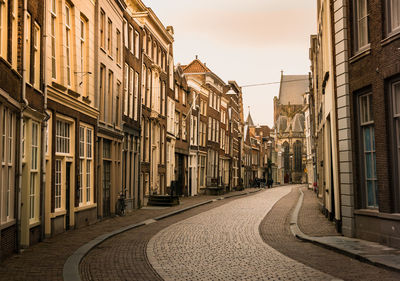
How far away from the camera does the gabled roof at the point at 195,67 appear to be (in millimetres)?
52875

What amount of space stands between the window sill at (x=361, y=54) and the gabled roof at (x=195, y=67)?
3896 cm

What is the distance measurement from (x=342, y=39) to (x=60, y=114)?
8688 mm

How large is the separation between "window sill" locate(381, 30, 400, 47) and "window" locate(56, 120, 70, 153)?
383 inches

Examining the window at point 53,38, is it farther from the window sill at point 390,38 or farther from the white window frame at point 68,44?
the window sill at point 390,38

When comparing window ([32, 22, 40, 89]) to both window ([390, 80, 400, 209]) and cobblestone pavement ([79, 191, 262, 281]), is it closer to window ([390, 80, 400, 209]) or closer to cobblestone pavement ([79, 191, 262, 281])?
cobblestone pavement ([79, 191, 262, 281])

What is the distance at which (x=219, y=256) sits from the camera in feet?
38.6

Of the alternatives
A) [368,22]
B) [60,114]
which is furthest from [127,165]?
[368,22]

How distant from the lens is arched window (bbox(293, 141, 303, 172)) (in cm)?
11189

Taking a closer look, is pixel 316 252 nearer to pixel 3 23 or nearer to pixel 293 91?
pixel 3 23

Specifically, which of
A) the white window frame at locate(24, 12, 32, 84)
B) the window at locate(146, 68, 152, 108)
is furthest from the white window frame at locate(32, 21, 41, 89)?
the window at locate(146, 68, 152, 108)

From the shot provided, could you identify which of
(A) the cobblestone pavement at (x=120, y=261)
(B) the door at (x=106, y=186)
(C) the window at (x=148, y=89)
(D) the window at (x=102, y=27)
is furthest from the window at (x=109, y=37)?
(A) the cobblestone pavement at (x=120, y=261)

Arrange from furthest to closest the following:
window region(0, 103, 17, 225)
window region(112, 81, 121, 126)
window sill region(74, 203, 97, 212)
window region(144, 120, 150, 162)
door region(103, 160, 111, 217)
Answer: window region(144, 120, 150, 162) < window region(112, 81, 121, 126) < door region(103, 160, 111, 217) < window sill region(74, 203, 97, 212) < window region(0, 103, 17, 225)

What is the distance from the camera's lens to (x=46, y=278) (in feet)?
29.1

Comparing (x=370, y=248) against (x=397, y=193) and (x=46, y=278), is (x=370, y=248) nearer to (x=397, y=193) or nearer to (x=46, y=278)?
(x=397, y=193)
